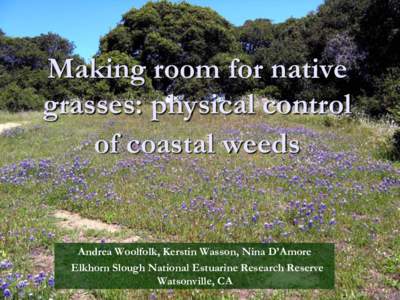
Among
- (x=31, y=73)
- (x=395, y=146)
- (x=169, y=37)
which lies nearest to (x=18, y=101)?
(x=169, y=37)

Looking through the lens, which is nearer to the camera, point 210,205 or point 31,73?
point 210,205

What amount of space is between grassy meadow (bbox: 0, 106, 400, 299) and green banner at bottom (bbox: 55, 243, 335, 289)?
15 cm

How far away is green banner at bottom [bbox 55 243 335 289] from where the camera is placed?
15.8 feet

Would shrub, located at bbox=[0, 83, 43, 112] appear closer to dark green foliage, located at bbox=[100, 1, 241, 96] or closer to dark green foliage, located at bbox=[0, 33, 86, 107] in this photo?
dark green foliage, located at bbox=[0, 33, 86, 107]

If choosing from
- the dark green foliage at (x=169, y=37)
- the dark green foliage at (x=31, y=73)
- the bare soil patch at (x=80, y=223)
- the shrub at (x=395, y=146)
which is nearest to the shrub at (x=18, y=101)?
the dark green foliage at (x=31, y=73)

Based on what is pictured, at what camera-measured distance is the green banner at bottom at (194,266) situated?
15.8 ft

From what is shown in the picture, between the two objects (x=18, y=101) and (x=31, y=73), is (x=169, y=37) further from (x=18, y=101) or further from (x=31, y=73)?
(x=31, y=73)

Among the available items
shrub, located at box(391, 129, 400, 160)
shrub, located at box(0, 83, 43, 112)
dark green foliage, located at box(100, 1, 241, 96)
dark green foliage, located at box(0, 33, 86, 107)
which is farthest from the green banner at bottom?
shrub, located at box(0, 83, 43, 112)

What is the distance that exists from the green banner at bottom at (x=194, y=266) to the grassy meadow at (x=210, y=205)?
151 mm

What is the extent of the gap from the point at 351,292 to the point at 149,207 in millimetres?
3418

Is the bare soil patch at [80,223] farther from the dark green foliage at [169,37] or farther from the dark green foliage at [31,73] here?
the dark green foliage at [31,73]

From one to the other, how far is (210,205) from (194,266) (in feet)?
6.61

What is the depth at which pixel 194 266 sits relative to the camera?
5125 millimetres

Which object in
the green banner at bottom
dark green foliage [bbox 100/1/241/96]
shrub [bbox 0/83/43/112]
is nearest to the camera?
the green banner at bottom
